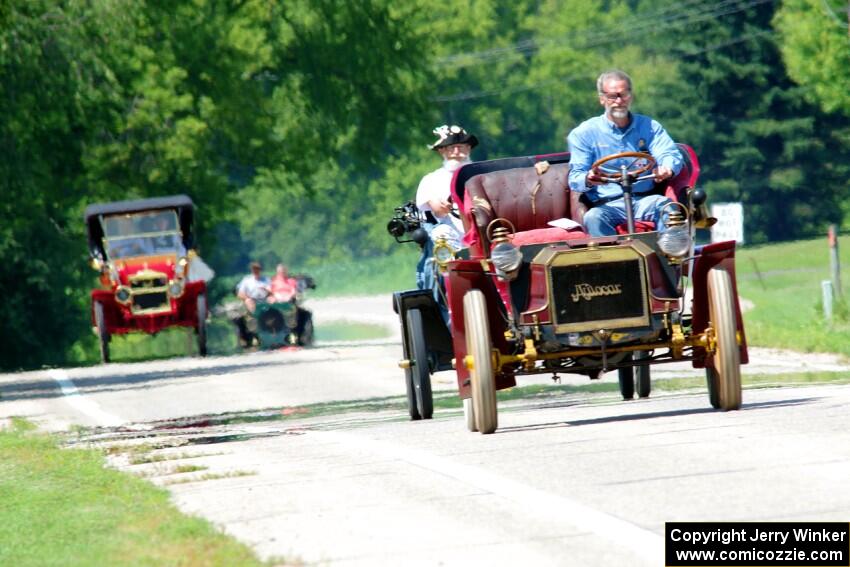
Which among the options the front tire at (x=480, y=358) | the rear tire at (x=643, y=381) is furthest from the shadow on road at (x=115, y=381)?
the front tire at (x=480, y=358)

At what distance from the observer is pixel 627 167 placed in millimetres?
12773

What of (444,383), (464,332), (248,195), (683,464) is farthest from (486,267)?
(248,195)

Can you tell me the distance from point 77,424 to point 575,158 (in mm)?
7107

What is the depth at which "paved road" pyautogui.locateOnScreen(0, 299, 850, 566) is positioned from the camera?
804 cm

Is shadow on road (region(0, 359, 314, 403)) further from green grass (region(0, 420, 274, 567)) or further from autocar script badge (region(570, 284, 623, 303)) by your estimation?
autocar script badge (region(570, 284, 623, 303))

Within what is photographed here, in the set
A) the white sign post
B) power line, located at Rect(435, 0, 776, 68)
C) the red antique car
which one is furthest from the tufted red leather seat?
power line, located at Rect(435, 0, 776, 68)

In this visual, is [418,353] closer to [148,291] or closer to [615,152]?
[615,152]

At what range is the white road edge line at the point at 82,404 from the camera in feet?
61.0

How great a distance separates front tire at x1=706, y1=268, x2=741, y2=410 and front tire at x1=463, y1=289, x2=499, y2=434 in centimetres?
140

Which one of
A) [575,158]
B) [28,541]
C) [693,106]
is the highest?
[693,106]

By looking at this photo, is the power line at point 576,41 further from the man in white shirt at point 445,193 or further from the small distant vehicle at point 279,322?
the man in white shirt at point 445,193

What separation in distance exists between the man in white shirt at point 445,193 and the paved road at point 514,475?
1.39 m

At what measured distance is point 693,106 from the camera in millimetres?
80438

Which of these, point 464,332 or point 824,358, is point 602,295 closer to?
point 464,332
